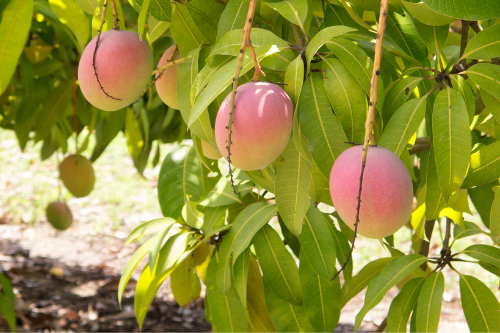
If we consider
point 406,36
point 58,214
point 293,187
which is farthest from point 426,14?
point 58,214

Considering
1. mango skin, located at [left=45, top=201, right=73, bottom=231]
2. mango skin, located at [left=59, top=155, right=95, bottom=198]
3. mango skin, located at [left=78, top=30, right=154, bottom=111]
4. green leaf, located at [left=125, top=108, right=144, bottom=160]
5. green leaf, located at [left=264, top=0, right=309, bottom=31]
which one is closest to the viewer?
green leaf, located at [left=264, top=0, right=309, bottom=31]

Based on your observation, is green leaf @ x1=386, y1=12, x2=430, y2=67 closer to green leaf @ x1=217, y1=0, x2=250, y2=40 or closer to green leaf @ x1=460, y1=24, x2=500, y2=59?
green leaf @ x1=460, y1=24, x2=500, y2=59

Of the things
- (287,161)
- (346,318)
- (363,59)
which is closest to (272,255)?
(287,161)

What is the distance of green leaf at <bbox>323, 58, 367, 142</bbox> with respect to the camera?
518mm

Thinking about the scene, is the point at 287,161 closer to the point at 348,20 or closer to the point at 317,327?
the point at 348,20

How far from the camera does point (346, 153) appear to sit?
466mm

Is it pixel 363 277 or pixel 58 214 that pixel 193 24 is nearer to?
pixel 363 277

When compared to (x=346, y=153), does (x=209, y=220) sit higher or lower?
lower

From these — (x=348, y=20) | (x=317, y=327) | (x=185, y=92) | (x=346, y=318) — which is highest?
(x=348, y=20)

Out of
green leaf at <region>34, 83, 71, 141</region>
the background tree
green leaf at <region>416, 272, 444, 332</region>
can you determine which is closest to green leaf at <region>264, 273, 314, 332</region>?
the background tree

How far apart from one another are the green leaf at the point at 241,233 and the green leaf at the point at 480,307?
1.11 feet

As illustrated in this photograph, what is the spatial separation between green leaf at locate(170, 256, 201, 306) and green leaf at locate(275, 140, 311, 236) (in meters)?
0.54

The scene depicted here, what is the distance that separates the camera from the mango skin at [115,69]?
63 cm

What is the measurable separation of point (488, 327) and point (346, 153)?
45 cm
